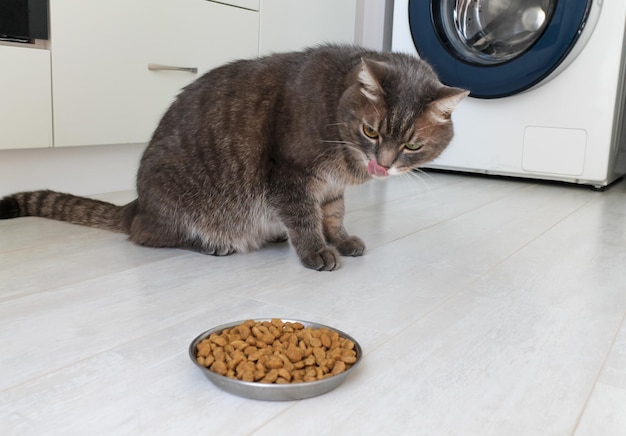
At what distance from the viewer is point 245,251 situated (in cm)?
157

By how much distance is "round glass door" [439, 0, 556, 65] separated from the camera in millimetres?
2811

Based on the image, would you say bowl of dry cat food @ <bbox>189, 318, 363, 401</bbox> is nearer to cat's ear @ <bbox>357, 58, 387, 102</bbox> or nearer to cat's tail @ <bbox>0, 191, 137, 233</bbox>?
cat's ear @ <bbox>357, 58, 387, 102</bbox>

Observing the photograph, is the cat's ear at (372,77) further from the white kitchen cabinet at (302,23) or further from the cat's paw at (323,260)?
the white kitchen cabinet at (302,23)

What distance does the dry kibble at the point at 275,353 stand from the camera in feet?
2.67

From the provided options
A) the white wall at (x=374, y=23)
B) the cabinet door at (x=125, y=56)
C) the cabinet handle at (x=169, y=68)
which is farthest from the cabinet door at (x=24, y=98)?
the white wall at (x=374, y=23)

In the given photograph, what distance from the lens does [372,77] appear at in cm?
129

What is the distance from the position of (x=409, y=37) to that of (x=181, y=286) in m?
2.18

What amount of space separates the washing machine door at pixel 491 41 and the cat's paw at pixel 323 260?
1.69 metres

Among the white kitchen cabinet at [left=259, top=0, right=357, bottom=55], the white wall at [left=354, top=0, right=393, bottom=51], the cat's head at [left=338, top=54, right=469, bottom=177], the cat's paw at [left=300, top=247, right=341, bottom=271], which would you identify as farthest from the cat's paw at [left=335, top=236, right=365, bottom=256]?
the white wall at [left=354, top=0, right=393, bottom=51]

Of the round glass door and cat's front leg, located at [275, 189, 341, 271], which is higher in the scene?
the round glass door

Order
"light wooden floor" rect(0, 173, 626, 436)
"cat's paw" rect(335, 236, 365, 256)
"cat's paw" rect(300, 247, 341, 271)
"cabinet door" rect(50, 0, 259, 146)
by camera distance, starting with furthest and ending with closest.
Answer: "cabinet door" rect(50, 0, 259, 146), "cat's paw" rect(335, 236, 365, 256), "cat's paw" rect(300, 247, 341, 271), "light wooden floor" rect(0, 173, 626, 436)

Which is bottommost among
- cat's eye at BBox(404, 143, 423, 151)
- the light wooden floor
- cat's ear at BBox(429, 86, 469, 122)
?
the light wooden floor

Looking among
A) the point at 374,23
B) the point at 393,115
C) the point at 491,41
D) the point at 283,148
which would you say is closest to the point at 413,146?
the point at 393,115

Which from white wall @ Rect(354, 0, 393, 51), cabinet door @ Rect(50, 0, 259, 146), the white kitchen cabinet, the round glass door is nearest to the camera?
cabinet door @ Rect(50, 0, 259, 146)
